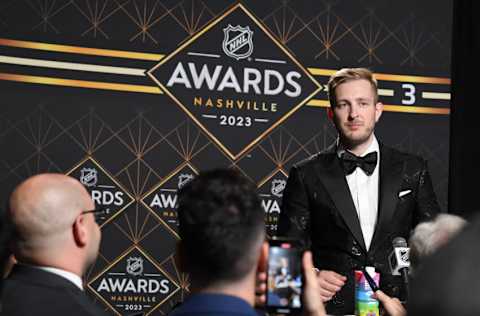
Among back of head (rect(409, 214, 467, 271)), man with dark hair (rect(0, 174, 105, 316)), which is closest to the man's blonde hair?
back of head (rect(409, 214, 467, 271))

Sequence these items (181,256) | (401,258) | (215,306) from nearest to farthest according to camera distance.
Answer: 1. (215,306)
2. (181,256)
3. (401,258)

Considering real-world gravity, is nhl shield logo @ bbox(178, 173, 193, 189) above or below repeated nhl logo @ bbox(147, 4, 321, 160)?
below

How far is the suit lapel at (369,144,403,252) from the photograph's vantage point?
9.57ft

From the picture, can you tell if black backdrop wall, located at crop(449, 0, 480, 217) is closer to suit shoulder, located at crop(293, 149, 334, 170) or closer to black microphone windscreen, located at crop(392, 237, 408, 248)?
suit shoulder, located at crop(293, 149, 334, 170)

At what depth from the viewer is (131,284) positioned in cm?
425

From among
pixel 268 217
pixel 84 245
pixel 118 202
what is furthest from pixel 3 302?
pixel 268 217

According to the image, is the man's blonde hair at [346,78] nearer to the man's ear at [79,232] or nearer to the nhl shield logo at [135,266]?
the man's ear at [79,232]

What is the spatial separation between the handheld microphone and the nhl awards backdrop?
5.72ft

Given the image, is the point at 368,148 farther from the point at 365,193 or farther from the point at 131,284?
the point at 131,284

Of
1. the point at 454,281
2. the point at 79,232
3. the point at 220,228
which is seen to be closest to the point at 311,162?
the point at 79,232

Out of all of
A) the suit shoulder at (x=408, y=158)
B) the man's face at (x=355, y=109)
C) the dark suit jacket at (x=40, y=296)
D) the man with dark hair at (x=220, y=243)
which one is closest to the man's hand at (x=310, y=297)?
the man with dark hair at (x=220, y=243)

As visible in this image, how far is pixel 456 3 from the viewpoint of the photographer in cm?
491

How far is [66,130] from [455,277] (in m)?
3.97

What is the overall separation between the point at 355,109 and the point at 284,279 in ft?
5.17
